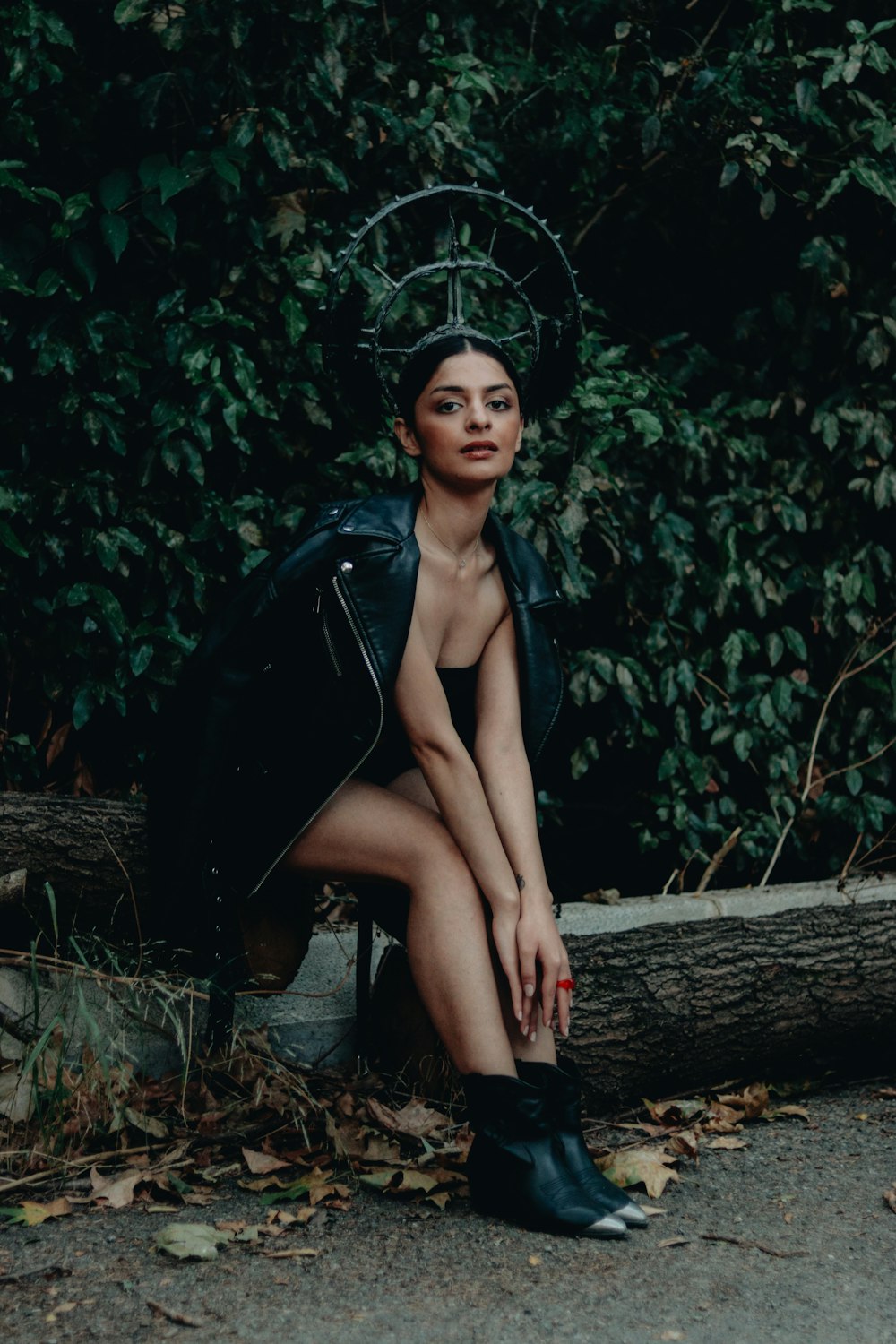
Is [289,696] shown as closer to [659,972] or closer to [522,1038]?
[522,1038]

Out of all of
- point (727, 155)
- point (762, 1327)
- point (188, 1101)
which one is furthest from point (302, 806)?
point (727, 155)

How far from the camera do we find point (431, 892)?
8.16 ft

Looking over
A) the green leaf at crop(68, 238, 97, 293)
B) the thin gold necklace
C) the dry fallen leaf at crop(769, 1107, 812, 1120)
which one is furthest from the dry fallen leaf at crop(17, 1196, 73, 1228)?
the green leaf at crop(68, 238, 97, 293)

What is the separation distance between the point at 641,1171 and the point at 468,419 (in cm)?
150

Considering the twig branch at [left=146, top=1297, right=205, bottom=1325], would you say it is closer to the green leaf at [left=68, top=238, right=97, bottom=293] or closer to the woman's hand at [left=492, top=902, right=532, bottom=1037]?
the woman's hand at [left=492, top=902, right=532, bottom=1037]

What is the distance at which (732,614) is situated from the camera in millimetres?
4340

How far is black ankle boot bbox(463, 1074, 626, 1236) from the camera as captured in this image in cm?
227

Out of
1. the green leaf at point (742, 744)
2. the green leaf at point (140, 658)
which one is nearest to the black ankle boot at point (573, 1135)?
the green leaf at point (140, 658)

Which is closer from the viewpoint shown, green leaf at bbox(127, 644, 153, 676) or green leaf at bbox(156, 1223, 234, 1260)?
green leaf at bbox(156, 1223, 234, 1260)

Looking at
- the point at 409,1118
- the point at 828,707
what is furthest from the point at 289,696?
the point at 828,707

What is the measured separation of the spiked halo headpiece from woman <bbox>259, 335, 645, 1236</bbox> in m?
0.14

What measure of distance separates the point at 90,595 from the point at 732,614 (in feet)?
6.76

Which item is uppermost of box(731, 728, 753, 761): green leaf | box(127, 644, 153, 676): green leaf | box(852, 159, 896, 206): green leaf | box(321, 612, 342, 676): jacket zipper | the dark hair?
box(852, 159, 896, 206): green leaf

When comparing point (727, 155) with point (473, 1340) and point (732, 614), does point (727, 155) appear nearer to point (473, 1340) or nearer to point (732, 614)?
point (732, 614)
